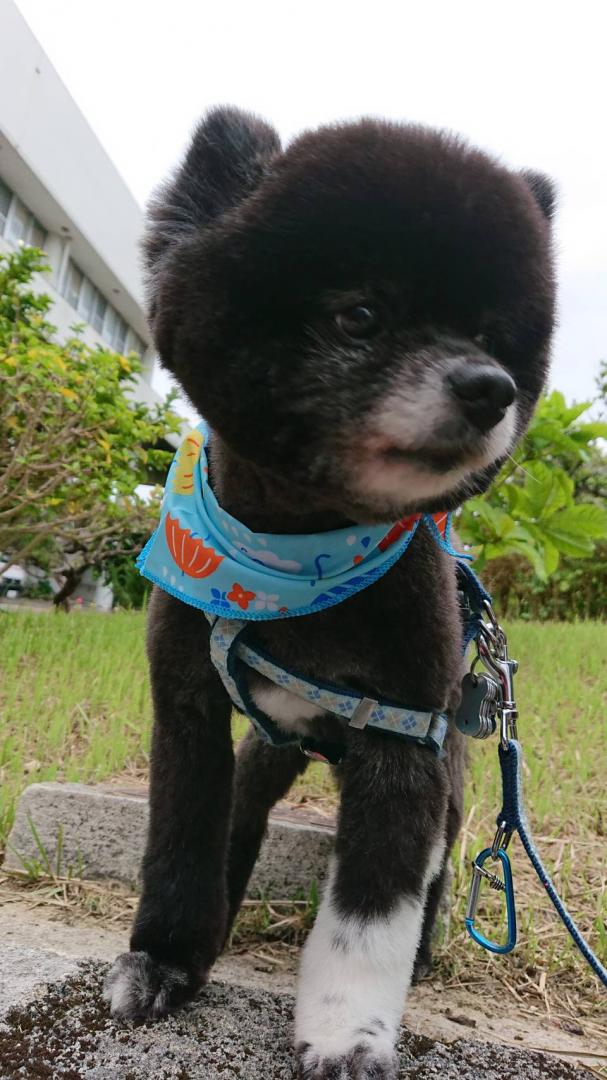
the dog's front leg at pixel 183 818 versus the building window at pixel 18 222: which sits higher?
the building window at pixel 18 222

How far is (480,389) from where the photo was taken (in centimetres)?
114

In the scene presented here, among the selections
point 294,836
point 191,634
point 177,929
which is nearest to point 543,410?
point 294,836

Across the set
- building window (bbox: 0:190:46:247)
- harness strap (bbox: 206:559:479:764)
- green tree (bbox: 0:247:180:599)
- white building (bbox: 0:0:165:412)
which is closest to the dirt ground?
harness strap (bbox: 206:559:479:764)

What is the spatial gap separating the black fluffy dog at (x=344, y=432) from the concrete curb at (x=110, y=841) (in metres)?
0.54

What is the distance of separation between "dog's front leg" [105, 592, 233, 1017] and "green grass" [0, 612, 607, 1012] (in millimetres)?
691

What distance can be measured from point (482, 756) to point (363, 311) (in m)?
2.51

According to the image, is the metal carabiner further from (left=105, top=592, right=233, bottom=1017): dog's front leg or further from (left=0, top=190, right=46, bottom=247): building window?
(left=0, top=190, right=46, bottom=247): building window

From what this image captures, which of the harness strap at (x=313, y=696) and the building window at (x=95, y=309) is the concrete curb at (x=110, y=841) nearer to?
the harness strap at (x=313, y=696)

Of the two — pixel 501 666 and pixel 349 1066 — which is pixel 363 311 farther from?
Answer: pixel 349 1066

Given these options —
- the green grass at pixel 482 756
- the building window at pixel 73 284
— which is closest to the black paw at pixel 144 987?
the green grass at pixel 482 756

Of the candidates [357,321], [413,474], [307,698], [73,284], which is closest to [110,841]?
[307,698]

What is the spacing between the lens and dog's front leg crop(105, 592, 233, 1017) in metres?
1.54

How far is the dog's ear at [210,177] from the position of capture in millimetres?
1342

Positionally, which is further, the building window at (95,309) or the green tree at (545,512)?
the building window at (95,309)
